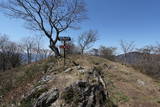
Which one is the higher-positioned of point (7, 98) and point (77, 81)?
point (77, 81)

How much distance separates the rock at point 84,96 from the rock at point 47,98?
0.82 feet

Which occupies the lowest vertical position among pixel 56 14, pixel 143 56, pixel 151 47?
pixel 143 56

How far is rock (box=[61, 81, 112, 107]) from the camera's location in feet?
11.7

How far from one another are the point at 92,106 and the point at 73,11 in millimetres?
8027

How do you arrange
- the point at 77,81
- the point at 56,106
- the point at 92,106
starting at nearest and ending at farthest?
the point at 56,106 → the point at 92,106 → the point at 77,81

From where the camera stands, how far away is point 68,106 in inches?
134

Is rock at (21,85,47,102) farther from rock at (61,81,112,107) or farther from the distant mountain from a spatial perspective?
the distant mountain

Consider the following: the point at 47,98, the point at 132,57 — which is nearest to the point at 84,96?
the point at 47,98

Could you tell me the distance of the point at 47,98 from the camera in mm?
3570

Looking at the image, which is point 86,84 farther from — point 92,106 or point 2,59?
point 2,59

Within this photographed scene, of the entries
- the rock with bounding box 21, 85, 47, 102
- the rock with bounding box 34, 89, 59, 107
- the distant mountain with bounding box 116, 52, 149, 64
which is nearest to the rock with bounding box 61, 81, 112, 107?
the rock with bounding box 34, 89, 59, 107

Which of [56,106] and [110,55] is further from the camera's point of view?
[110,55]

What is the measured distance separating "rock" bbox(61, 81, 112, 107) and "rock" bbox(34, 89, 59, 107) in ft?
0.82

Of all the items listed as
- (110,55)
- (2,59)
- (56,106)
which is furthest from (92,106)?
(2,59)
